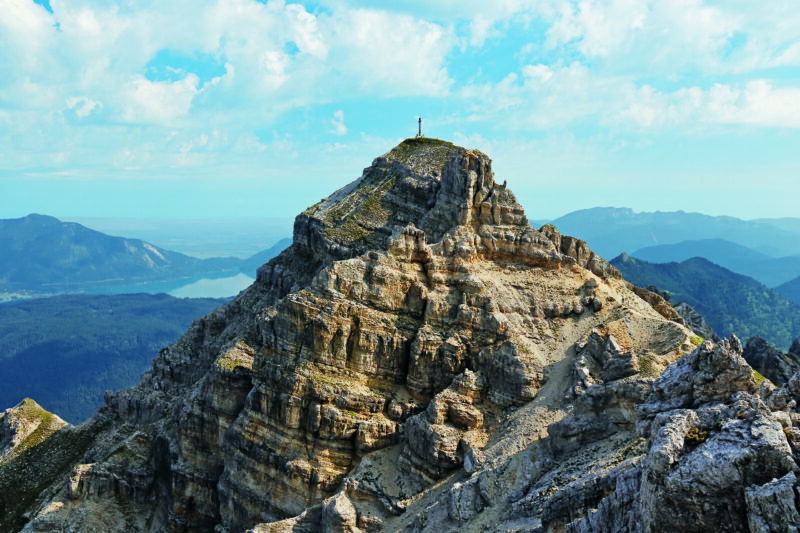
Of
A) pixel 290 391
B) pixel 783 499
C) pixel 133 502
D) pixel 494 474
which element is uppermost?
pixel 783 499

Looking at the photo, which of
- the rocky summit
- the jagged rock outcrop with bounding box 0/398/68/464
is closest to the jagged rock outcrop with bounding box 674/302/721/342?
the rocky summit

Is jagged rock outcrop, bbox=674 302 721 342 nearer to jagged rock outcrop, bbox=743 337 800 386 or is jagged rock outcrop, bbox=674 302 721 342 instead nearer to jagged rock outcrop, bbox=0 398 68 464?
jagged rock outcrop, bbox=743 337 800 386

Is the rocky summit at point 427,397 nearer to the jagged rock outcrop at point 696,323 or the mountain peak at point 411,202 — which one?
the mountain peak at point 411,202

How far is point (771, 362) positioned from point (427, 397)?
2847 inches

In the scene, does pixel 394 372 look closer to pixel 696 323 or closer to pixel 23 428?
pixel 696 323

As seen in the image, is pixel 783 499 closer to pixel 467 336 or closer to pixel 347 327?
pixel 467 336

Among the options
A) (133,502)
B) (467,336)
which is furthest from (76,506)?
(467,336)

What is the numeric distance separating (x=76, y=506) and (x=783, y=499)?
72.4 metres

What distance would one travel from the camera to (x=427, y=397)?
190ft

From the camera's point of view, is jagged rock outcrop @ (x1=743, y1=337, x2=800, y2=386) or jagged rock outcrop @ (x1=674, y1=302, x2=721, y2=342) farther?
jagged rock outcrop @ (x1=743, y1=337, x2=800, y2=386)

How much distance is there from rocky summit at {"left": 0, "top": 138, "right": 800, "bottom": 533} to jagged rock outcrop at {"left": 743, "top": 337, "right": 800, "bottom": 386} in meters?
41.1

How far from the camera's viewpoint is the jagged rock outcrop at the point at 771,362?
317ft

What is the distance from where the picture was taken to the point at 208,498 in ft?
212

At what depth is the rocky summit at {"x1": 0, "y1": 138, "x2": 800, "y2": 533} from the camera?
Result: 40156 mm
